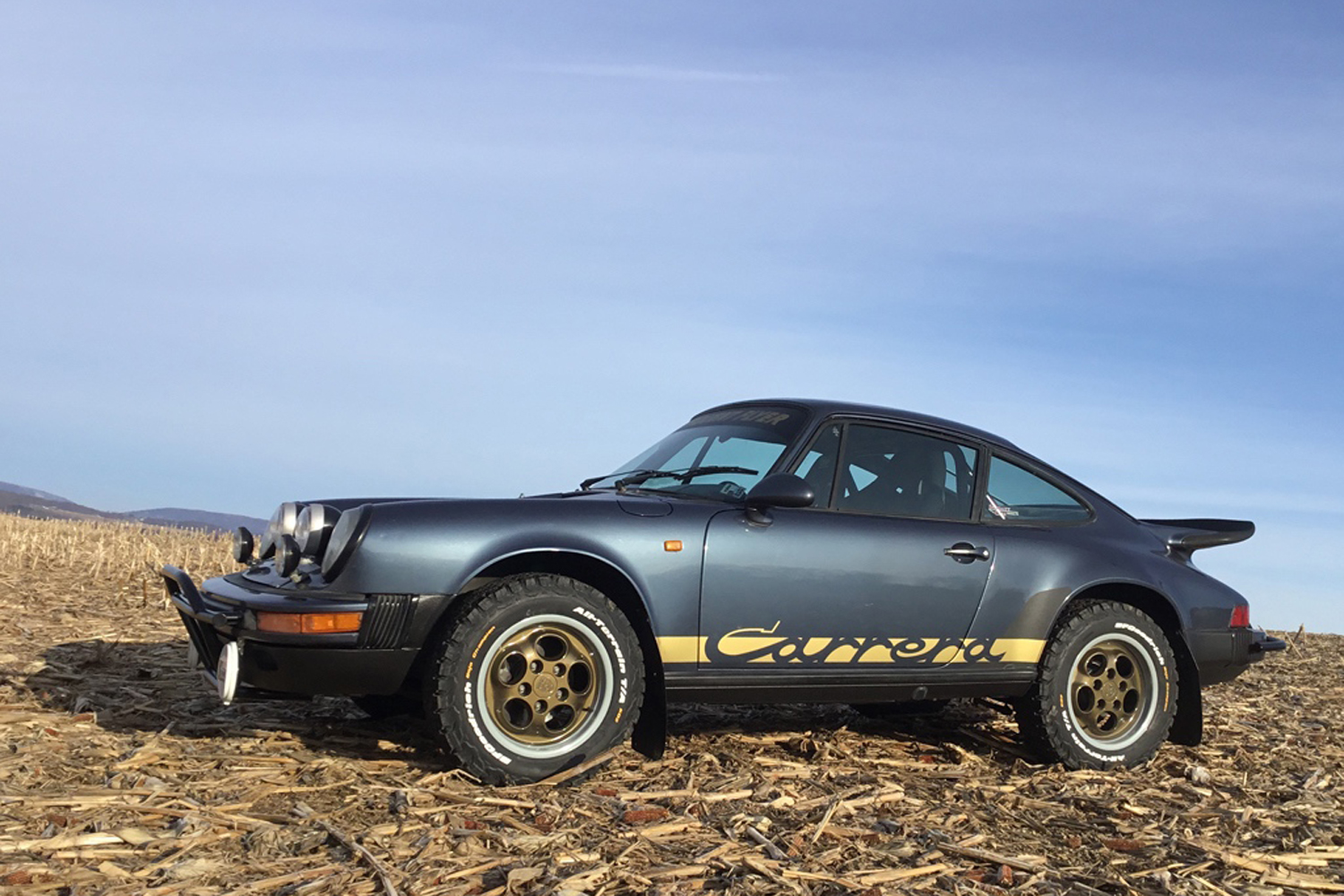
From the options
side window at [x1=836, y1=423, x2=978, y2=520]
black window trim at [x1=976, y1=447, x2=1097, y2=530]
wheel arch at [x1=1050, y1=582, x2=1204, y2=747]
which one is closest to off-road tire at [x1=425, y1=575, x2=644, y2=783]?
side window at [x1=836, y1=423, x2=978, y2=520]

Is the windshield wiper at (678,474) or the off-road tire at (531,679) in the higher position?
the windshield wiper at (678,474)

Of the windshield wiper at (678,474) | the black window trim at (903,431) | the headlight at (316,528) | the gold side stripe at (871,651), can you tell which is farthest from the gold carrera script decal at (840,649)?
the headlight at (316,528)

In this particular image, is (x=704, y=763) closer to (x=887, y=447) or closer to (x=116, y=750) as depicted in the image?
(x=887, y=447)

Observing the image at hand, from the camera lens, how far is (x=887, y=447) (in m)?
5.87

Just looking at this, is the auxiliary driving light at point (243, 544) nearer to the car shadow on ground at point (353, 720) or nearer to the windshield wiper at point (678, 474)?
the car shadow on ground at point (353, 720)

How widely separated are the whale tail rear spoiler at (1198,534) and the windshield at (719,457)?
2.28 m

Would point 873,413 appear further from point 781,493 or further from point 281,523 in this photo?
point 281,523

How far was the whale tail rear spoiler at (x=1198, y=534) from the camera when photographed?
6.34m

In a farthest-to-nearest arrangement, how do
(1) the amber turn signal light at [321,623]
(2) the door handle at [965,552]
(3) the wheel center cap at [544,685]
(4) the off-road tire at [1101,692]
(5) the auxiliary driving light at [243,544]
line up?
1. (4) the off-road tire at [1101,692]
2. (2) the door handle at [965,552]
3. (5) the auxiliary driving light at [243,544]
4. (3) the wheel center cap at [544,685]
5. (1) the amber turn signal light at [321,623]

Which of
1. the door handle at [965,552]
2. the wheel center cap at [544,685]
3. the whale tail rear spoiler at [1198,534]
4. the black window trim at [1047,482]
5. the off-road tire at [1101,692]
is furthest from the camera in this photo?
the whale tail rear spoiler at [1198,534]

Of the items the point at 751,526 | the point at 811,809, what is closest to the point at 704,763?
the point at 811,809

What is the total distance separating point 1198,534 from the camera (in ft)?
20.9

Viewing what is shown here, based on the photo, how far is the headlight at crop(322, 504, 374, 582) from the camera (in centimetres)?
460

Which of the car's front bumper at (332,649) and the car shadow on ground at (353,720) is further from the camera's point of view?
the car shadow on ground at (353,720)
